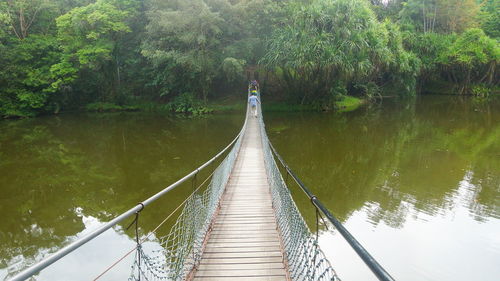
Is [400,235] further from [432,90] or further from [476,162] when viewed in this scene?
[432,90]

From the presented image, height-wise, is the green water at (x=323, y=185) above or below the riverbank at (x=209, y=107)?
below

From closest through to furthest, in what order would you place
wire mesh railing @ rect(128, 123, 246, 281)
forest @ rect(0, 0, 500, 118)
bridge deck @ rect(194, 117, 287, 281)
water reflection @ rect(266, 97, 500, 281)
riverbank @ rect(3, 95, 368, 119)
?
1. wire mesh railing @ rect(128, 123, 246, 281)
2. bridge deck @ rect(194, 117, 287, 281)
3. water reflection @ rect(266, 97, 500, 281)
4. forest @ rect(0, 0, 500, 118)
5. riverbank @ rect(3, 95, 368, 119)

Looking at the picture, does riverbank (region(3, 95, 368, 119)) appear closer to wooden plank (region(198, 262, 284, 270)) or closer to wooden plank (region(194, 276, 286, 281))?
wooden plank (region(198, 262, 284, 270))

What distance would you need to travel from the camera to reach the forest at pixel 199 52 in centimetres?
1322

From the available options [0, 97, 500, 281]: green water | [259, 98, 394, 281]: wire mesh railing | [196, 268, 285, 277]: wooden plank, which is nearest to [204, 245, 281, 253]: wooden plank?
[259, 98, 394, 281]: wire mesh railing

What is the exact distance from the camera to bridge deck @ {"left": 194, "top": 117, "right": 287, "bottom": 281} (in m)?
2.25

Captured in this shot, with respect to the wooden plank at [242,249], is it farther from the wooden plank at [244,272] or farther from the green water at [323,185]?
the green water at [323,185]

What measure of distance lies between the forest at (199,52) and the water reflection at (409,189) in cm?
384

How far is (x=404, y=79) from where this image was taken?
19047 millimetres

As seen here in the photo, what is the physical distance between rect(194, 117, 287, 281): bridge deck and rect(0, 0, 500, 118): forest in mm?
9814

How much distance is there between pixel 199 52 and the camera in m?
14.3

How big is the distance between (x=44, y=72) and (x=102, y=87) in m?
2.71

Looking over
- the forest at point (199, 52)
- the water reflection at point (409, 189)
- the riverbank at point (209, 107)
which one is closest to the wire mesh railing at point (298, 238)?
the water reflection at point (409, 189)

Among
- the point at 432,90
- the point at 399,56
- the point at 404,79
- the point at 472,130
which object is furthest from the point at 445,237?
the point at 432,90
